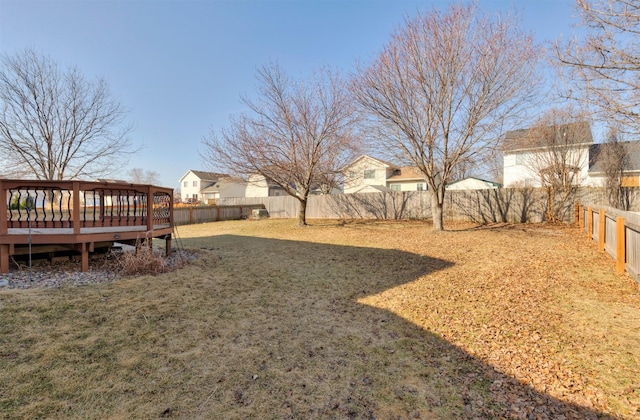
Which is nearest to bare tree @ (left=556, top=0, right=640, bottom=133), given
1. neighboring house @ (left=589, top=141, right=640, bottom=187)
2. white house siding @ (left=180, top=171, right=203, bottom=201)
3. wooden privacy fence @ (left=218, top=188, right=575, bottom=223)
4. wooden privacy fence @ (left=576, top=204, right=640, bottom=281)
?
wooden privacy fence @ (left=576, top=204, right=640, bottom=281)

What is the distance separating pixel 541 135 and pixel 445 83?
5.76 m

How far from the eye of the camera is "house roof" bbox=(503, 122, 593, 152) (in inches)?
401

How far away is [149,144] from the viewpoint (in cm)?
1545

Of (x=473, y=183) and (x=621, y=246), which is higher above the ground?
(x=473, y=183)

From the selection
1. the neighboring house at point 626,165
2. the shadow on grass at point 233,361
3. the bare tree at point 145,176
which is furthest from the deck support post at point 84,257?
the bare tree at point 145,176

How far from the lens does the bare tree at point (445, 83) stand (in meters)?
9.36

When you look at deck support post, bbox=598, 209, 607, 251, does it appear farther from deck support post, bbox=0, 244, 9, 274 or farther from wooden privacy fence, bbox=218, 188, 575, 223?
deck support post, bbox=0, 244, 9, 274

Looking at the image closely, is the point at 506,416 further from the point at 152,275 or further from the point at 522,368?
the point at 152,275

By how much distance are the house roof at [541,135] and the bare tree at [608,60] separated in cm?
500

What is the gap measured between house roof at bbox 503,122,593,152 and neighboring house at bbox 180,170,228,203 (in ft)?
135

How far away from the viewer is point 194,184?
1869 inches

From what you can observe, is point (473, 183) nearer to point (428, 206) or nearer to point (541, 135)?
point (428, 206)

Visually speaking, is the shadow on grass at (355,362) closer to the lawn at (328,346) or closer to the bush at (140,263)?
the lawn at (328,346)

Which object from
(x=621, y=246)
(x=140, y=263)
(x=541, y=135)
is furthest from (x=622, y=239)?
(x=140, y=263)
